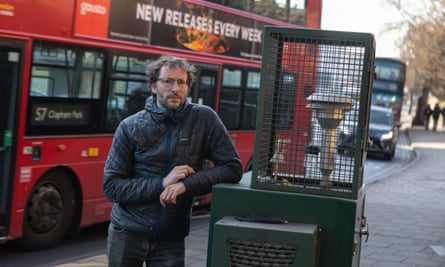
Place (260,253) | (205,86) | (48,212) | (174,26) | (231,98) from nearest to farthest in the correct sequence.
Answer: (260,253), (48,212), (174,26), (205,86), (231,98)

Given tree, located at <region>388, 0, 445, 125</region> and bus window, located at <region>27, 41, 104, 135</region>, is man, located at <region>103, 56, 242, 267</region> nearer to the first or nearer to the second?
bus window, located at <region>27, 41, 104, 135</region>

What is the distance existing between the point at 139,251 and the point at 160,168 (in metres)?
0.42

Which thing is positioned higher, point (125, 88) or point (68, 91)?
point (125, 88)

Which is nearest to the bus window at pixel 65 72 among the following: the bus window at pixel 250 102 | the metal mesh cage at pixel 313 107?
the bus window at pixel 250 102

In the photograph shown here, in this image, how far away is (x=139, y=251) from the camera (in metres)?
4.22

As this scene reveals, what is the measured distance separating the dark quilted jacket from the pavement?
4.11 m

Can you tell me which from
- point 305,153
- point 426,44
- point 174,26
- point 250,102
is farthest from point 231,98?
point 426,44

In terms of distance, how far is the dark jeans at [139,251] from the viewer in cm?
421

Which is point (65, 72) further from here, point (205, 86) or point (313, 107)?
point (313, 107)

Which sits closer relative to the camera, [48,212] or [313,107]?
[313,107]

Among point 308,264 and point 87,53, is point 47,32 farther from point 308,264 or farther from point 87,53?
point 308,264

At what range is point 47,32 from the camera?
29.0 feet

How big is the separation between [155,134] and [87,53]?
18.1 ft

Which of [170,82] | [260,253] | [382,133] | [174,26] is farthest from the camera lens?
[382,133]
